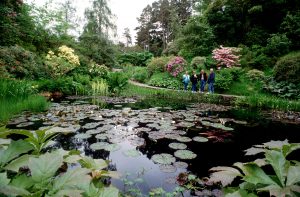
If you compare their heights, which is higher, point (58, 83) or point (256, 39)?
point (256, 39)

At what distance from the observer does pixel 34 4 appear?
18.5 meters

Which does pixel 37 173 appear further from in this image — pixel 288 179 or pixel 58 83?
pixel 58 83

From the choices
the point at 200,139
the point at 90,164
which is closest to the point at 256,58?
the point at 200,139

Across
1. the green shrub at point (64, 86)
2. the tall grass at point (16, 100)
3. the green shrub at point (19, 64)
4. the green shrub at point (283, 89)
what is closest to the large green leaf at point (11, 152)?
the tall grass at point (16, 100)

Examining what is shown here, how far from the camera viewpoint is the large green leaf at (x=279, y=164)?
3.40 feet

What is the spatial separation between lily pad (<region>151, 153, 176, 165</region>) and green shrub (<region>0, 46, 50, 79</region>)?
7897 millimetres

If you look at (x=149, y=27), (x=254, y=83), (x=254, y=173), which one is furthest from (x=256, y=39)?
(x=149, y=27)

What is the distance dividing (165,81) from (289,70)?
7.99m

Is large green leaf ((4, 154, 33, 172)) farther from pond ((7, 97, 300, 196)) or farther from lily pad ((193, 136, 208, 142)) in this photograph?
lily pad ((193, 136, 208, 142))

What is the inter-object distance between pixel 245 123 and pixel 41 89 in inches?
A: 338

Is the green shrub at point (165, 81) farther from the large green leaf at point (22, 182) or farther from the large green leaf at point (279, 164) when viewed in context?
the large green leaf at point (22, 182)

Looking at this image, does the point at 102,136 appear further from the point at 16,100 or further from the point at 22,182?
the point at 22,182

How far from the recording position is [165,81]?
17469 millimetres

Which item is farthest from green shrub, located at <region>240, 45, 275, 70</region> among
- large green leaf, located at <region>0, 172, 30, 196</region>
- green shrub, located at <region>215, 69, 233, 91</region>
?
large green leaf, located at <region>0, 172, 30, 196</region>
